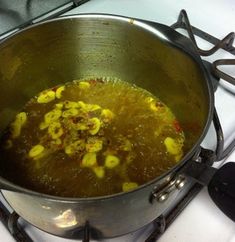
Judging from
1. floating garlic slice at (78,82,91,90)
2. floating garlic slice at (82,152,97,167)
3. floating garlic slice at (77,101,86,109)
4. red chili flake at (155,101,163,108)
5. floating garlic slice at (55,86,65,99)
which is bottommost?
red chili flake at (155,101,163,108)

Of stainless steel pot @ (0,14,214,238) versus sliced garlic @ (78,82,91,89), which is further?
sliced garlic @ (78,82,91,89)

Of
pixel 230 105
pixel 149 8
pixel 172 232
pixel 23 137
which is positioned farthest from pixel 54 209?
pixel 149 8

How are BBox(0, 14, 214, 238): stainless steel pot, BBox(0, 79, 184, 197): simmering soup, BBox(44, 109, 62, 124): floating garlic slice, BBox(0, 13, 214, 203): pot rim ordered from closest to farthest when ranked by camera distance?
BBox(0, 13, 214, 203): pot rim → BBox(0, 14, 214, 238): stainless steel pot → BBox(0, 79, 184, 197): simmering soup → BBox(44, 109, 62, 124): floating garlic slice

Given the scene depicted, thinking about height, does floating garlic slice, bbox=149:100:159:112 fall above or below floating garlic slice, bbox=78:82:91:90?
below

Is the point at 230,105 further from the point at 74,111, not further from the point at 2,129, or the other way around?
the point at 2,129

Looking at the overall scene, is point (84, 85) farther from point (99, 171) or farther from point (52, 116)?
point (99, 171)

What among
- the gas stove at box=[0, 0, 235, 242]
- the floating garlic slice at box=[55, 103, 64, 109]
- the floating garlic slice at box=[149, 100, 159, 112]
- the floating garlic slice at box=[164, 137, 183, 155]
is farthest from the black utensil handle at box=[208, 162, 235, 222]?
the floating garlic slice at box=[55, 103, 64, 109]

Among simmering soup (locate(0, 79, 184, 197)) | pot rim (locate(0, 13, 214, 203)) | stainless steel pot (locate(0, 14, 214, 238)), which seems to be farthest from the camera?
simmering soup (locate(0, 79, 184, 197))

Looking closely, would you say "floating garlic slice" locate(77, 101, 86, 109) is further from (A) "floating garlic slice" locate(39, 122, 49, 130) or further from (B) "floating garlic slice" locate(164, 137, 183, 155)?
(B) "floating garlic slice" locate(164, 137, 183, 155)
